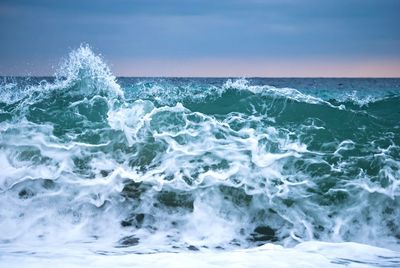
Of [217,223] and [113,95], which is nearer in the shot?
[217,223]

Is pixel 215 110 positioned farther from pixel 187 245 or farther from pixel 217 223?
pixel 187 245

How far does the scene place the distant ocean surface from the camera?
3512mm

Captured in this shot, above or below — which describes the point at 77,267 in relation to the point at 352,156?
below

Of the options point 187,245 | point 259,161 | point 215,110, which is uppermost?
point 215,110

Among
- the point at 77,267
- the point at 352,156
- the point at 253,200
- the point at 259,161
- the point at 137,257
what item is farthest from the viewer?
the point at 352,156

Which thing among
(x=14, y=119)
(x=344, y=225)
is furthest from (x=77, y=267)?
(x=14, y=119)

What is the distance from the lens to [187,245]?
4.02 metres

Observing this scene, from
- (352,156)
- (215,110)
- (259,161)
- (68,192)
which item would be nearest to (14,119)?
(68,192)

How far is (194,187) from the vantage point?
5109 millimetres

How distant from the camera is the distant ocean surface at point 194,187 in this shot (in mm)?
3512

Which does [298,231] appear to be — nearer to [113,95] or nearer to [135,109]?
[135,109]

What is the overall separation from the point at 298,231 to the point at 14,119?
5075 millimetres

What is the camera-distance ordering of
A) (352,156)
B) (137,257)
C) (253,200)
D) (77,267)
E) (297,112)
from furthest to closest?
(297,112)
(352,156)
(253,200)
(137,257)
(77,267)

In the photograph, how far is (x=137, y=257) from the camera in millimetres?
3189
